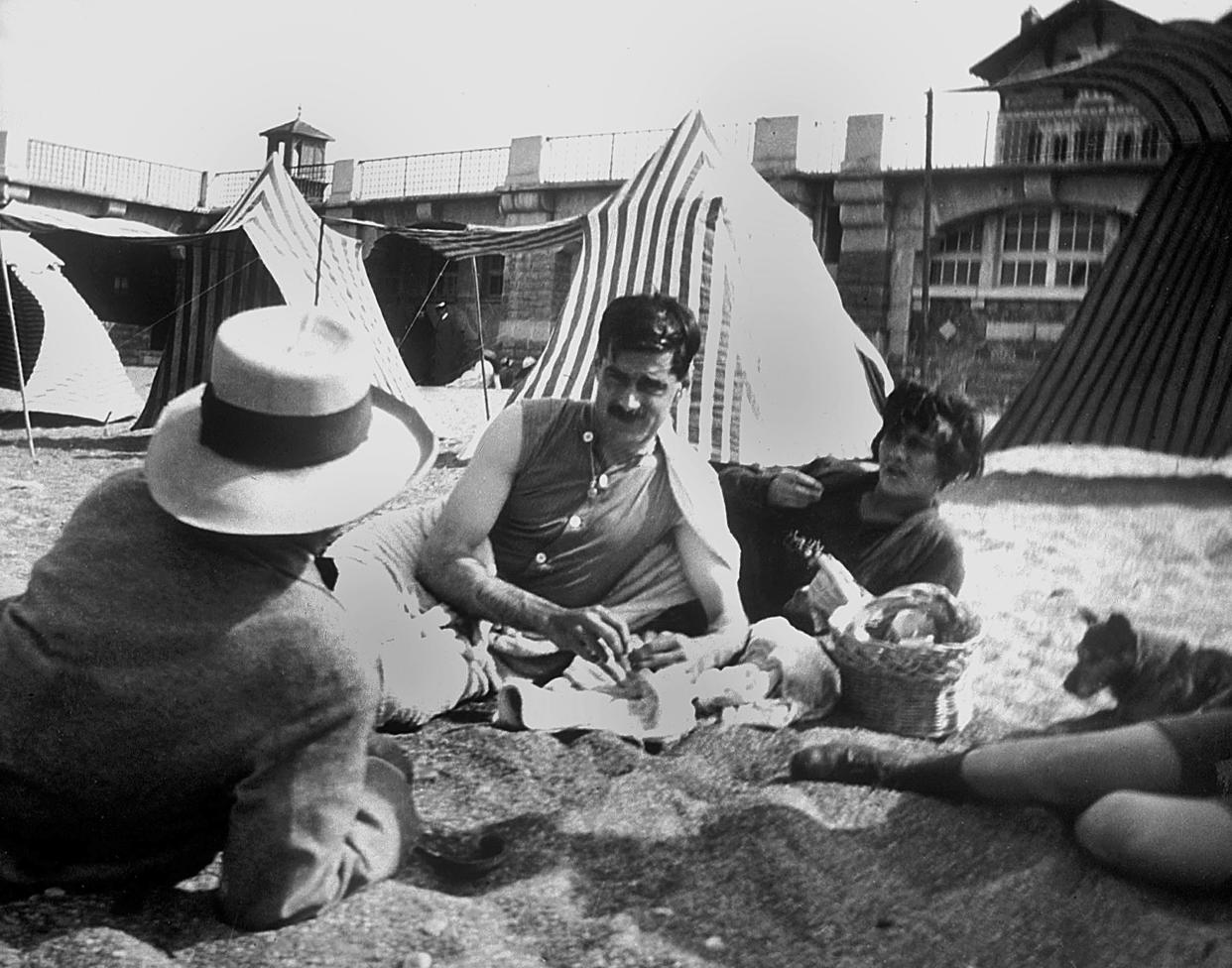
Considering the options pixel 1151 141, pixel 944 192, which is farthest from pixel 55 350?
pixel 1151 141

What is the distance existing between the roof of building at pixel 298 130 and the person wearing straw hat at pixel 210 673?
109 cm

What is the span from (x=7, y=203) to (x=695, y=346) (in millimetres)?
2200

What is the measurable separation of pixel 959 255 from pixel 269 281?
1.63m

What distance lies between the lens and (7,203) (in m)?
3.51

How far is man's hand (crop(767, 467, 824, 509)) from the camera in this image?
2.58 m

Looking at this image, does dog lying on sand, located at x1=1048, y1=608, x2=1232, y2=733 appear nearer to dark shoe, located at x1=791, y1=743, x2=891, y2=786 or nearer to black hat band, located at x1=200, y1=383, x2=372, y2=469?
dark shoe, located at x1=791, y1=743, x2=891, y2=786

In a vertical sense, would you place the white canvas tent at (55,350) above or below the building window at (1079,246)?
below

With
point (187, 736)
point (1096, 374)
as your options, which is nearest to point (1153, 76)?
point (1096, 374)

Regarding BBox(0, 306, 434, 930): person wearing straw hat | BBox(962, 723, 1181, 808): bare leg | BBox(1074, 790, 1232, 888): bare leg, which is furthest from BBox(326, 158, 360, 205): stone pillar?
BBox(1074, 790, 1232, 888): bare leg

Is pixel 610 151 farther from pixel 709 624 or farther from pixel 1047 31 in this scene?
pixel 709 624

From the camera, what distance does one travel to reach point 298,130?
9.92 feet

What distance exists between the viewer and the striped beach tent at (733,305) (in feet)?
8.18

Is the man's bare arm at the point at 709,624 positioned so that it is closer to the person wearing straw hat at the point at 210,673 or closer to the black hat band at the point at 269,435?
the person wearing straw hat at the point at 210,673

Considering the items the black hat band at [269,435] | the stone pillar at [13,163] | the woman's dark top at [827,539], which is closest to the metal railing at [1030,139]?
the woman's dark top at [827,539]
